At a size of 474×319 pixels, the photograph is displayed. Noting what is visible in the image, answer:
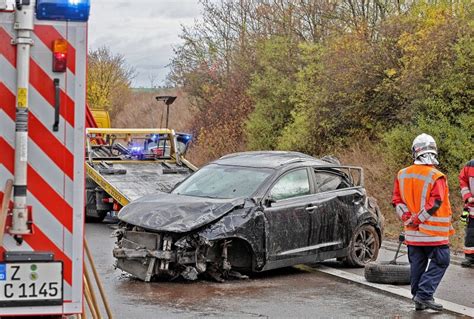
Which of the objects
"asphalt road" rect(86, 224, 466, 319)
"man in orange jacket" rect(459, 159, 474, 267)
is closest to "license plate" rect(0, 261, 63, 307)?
"asphalt road" rect(86, 224, 466, 319)

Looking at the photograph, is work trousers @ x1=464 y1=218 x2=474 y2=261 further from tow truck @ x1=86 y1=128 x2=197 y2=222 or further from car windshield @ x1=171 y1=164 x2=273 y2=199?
tow truck @ x1=86 y1=128 x2=197 y2=222

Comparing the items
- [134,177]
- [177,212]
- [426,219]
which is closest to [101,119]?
[134,177]

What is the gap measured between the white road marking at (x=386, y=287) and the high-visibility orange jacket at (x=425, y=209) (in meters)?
0.81

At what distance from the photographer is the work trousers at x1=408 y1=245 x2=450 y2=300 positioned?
9.23m

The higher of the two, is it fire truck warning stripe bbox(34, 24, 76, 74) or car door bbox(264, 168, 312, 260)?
A: fire truck warning stripe bbox(34, 24, 76, 74)

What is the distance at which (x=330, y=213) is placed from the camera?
12039mm

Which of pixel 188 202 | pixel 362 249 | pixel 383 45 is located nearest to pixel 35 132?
pixel 188 202

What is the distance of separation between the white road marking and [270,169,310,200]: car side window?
1.16 m

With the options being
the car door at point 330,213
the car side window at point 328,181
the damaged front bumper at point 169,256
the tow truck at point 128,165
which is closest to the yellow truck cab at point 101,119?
the tow truck at point 128,165

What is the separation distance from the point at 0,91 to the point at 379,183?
15802 millimetres

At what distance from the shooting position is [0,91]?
4715 mm

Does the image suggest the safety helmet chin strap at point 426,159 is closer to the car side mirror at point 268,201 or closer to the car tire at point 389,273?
the car tire at point 389,273

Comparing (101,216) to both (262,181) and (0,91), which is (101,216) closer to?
(262,181)

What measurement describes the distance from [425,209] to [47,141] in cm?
540
